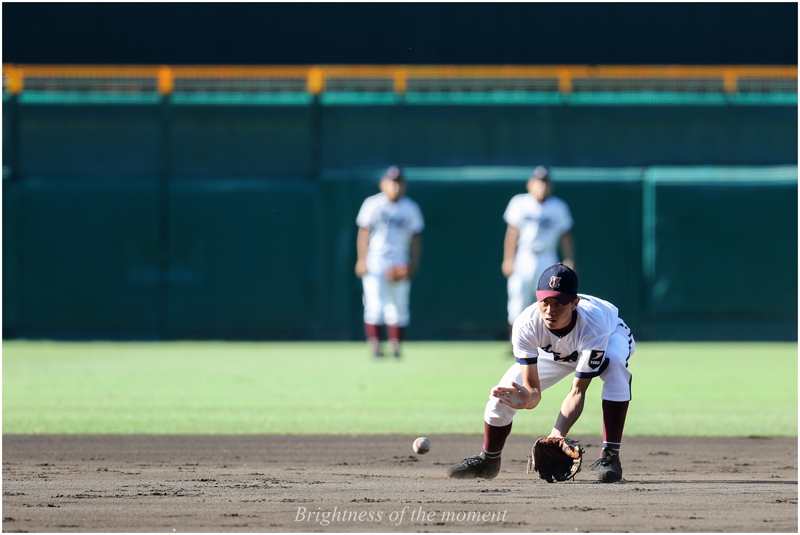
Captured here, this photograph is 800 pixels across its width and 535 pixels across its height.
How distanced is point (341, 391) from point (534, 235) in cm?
367

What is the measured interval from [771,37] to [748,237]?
580cm

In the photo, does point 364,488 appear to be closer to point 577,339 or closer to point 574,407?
point 574,407

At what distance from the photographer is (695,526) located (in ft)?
12.8

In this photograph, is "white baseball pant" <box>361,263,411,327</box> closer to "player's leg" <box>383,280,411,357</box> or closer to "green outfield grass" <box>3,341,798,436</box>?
"player's leg" <box>383,280,411,357</box>

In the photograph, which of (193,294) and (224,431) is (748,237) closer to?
(193,294)

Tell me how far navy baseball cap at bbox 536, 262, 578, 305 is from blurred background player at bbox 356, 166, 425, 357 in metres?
6.96

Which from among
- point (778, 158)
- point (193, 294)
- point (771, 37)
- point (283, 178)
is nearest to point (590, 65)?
point (771, 37)

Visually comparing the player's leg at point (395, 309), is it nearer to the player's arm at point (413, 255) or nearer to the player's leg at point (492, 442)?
the player's arm at point (413, 255)

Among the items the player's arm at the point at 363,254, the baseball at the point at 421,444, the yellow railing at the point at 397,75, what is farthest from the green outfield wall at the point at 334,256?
the baseball at the point at 421,444

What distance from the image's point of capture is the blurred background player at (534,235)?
1157 cm

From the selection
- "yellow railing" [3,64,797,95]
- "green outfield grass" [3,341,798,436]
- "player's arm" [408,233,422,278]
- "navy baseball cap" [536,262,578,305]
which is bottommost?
"green outfield grass" [3,341,798,436]

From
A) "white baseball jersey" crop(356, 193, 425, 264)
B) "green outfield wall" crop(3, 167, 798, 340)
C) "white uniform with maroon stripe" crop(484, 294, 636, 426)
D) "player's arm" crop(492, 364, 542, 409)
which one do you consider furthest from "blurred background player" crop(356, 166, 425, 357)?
"player's arm" crop(492, 364, 542, 409)

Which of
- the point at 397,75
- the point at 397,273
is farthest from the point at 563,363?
the point at 397,75

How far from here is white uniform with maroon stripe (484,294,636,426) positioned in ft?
16.2
